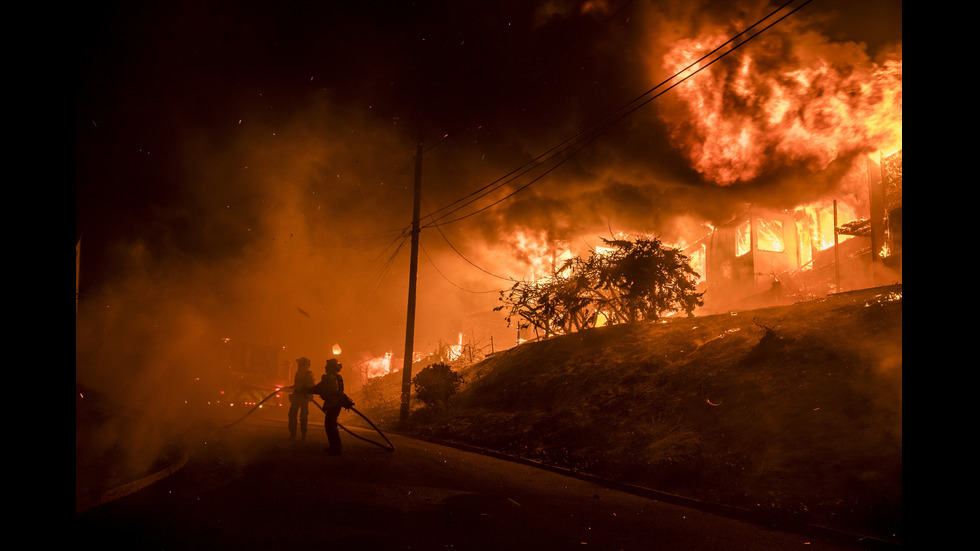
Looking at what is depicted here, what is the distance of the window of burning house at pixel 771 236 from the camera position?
1212 inches

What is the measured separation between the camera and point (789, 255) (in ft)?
103

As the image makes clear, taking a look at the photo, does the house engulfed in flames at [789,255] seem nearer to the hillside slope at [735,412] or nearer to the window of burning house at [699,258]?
the window of burning house at [699,258]

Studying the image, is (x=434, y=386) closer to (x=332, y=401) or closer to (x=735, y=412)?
(x=332, y=401)

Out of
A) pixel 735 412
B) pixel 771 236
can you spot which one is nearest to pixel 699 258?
pixel 771 236

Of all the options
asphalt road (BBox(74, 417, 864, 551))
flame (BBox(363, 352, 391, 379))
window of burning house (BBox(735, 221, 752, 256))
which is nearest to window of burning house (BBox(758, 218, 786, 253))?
→ window of burning house (BBox(735, 221, 752, 256))

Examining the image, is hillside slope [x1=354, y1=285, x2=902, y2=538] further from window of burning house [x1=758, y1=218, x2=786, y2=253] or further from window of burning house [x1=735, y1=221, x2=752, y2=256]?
window of burning house [x1=758, y1=218, x2=786, y2=253]

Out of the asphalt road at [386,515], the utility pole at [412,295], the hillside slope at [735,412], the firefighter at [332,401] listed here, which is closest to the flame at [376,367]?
the hillside slope at [735,412]

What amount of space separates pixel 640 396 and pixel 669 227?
80.2 ft

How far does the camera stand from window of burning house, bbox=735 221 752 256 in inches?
1217

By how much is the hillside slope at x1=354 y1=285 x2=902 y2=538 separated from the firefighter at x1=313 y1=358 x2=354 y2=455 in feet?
13.9

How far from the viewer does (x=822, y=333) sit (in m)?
12.4
